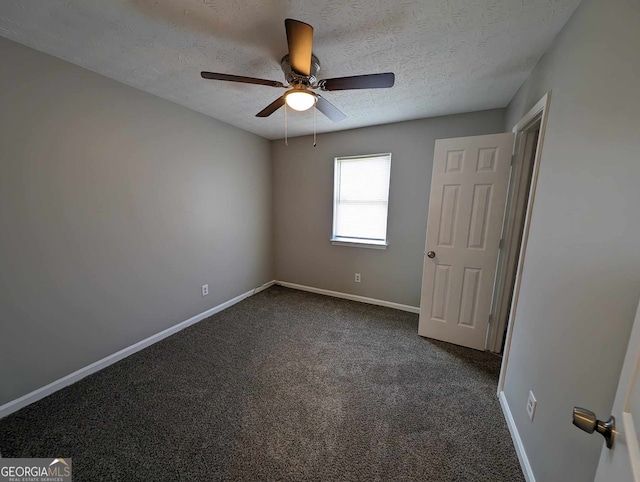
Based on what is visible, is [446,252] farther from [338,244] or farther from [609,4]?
[609,4]

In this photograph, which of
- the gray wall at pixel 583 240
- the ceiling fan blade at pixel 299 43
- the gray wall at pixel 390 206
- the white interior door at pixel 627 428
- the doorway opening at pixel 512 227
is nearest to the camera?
the white interior door at pixel 627 428

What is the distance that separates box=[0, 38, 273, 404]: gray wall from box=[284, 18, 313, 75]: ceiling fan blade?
5.53ft

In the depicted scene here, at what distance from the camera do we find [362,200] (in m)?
3.26

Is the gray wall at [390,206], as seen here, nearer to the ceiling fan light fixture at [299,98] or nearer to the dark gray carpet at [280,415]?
the dark gray carpet at [280,415]

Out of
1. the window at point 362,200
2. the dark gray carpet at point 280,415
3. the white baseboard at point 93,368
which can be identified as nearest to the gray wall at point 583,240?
the dark gray carpet at point 280,415

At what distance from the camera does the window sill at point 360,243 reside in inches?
125

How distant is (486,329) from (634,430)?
2114mm

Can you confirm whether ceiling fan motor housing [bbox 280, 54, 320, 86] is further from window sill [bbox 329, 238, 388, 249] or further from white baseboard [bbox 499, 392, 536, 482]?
white baseboard [bbox 499, 392, 536, 482]

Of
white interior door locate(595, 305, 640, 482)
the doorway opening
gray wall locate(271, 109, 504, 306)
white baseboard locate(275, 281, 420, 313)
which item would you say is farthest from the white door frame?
white baseboard locate(275, 281, 420, 313)

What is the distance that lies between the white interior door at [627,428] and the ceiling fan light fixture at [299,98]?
1.69 metres

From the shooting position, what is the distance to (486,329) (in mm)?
2262

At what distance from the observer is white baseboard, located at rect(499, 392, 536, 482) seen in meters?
1.22

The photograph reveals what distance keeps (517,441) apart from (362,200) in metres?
2.62

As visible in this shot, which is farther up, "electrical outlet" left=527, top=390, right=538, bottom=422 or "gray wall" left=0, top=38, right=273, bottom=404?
"gray wall" left=0, top=38, right=273, bottom=404
